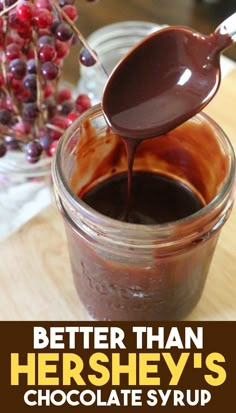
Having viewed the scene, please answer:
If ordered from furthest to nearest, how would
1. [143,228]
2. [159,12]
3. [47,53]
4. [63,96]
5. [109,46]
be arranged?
[159,12] → [109,46] → [63,96] → [47,53] → [143,228]

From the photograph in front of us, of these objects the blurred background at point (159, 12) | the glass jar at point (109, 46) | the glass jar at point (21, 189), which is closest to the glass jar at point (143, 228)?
the glass jar at point (21, 189)

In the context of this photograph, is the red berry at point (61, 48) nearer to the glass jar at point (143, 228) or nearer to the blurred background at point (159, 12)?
the glass jar at point (143, 228)

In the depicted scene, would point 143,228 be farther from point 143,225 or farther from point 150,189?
point 150,189

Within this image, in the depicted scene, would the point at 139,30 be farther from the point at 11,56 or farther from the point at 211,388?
the point at 211,388

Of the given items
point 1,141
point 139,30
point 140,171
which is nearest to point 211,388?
point 140,171

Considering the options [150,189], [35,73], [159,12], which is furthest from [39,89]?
[159,12]
